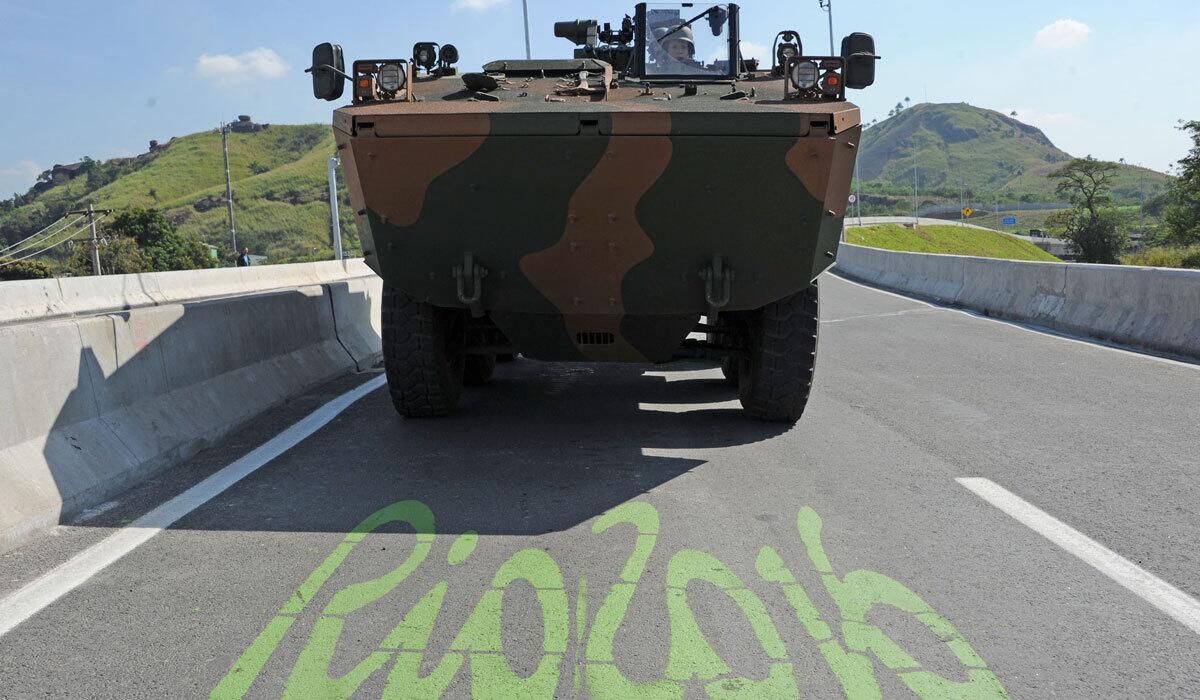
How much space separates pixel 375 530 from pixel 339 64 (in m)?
2.76

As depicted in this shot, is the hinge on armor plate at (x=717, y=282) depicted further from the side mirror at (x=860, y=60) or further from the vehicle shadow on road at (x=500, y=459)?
the side mirror at (x=860, y=60)

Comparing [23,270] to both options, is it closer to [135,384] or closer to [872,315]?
[872,315]

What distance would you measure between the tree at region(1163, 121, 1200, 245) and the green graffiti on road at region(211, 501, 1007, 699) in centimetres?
5797

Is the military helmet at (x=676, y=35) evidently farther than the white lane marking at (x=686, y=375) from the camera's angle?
No

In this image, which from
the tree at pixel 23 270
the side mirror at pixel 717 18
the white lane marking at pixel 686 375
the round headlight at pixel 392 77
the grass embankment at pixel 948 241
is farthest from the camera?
the grass embankment at pixel 948 241

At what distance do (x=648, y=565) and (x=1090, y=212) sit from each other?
81800mm

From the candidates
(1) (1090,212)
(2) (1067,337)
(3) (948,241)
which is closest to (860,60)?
(2) (1067,337)

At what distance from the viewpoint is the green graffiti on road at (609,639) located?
3.04 m

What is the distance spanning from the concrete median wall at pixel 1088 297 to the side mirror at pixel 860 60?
5.78m

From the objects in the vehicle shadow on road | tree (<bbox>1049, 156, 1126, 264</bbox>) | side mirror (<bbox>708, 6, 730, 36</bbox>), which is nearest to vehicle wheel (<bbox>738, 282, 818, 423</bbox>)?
the vehicle shadow on road

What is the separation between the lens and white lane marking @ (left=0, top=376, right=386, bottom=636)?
12.1 ft

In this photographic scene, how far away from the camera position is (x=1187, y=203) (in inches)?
2211

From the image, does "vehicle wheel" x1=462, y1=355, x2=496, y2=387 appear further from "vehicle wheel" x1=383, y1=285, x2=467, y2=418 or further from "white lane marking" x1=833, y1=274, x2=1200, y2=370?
"white lane marking" x1=833, y1=274, x2=1200, y2=370

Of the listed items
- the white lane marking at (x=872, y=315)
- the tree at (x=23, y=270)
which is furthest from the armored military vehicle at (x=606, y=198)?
the tree at (x=23, y=270)
